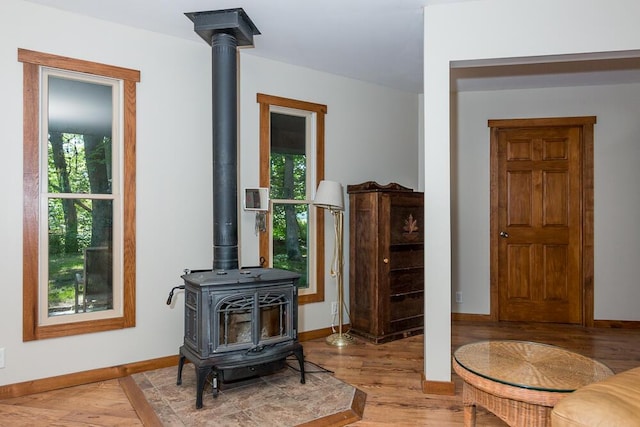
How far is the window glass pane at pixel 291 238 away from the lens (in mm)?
3875

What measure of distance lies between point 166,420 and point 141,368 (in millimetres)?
864

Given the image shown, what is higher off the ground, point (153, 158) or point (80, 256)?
point (153, 158)

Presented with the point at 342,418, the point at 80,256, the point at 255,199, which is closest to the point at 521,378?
the point at 342,418

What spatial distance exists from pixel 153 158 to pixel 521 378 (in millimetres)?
2745

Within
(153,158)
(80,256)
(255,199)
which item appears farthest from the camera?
(255,199)

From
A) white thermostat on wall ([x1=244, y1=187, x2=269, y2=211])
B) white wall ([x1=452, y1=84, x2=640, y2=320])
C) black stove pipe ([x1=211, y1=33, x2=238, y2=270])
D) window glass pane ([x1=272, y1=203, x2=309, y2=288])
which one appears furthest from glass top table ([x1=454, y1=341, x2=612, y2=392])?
white wall ([x1=452, y1=84, x2=640, y2=320])

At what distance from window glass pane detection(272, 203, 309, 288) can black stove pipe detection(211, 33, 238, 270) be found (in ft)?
3.22

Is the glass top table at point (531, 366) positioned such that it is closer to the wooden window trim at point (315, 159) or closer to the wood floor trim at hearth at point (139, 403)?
the wood floor trim at hearth at point (139, 403)

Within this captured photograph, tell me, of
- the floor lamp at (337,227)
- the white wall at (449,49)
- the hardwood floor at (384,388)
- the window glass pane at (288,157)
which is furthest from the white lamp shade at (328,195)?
the hardwood floor at (384,388)

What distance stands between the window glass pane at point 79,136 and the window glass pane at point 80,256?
133mm

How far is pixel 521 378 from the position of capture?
1.79 metres

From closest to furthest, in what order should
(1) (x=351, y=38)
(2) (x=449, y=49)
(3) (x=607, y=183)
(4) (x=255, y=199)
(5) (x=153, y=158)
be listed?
(2) (x=449, y=49), (5) (x=153, y=158), (1) (x=351, y=38), (4) (x=255, y=199), (3) (x=607, y=183)

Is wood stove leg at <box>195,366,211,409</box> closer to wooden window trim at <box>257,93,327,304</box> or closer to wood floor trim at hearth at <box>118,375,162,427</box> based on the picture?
wood floor trim at hearth at <box>118,375,162,427</box>

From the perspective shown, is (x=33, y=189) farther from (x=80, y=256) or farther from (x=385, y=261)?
(x=385, y=261)
